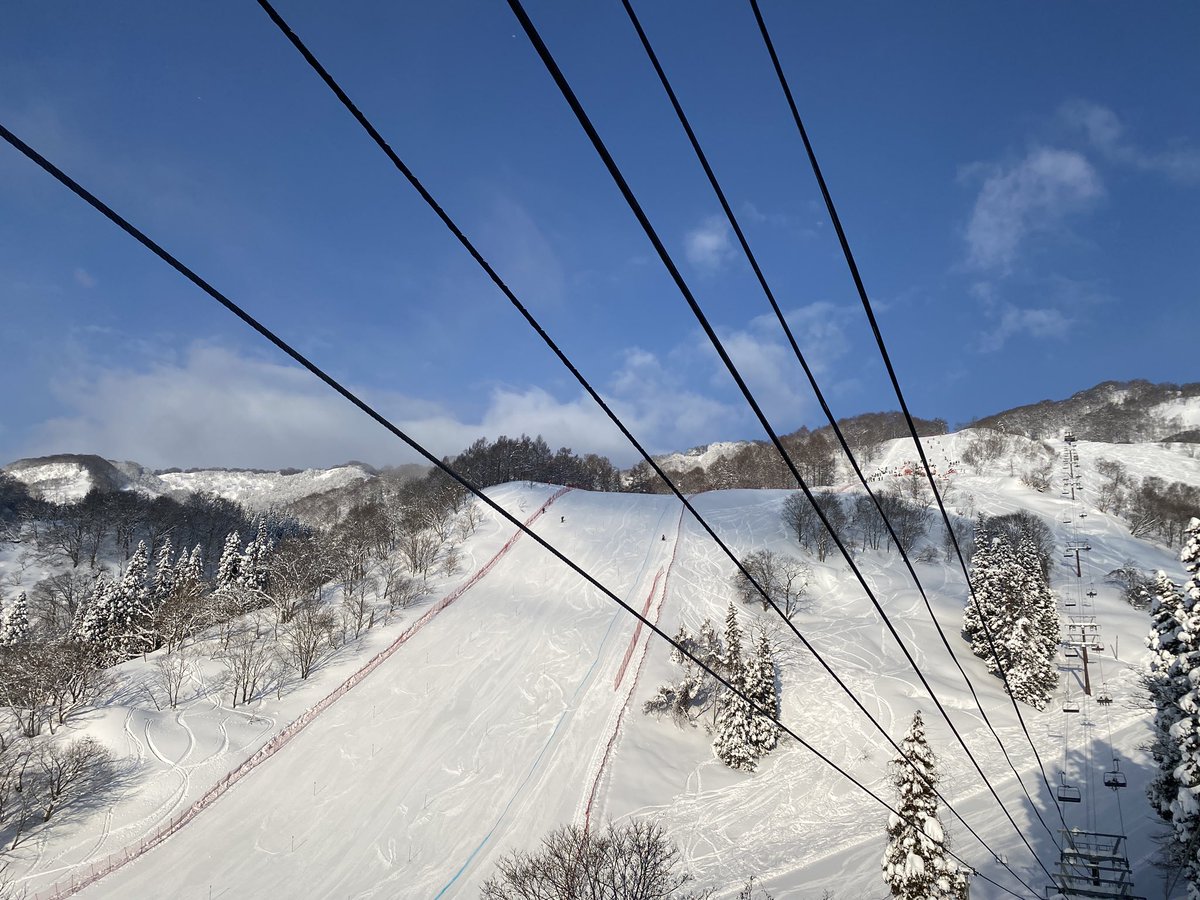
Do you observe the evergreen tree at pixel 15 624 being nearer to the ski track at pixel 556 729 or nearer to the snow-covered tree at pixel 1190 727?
the ski track at pixel 556 729

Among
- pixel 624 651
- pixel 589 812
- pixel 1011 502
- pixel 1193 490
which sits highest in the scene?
pixel 1193 490

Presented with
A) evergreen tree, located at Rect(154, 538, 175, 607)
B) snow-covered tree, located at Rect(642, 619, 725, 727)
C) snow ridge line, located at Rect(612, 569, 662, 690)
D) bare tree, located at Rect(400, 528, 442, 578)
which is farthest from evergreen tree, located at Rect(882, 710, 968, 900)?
evergreen tree, located at Rect(154, 538, 175, 607)

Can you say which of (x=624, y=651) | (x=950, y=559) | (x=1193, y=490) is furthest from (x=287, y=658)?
(x=1193, y=490)

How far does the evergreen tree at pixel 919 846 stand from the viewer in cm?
1973

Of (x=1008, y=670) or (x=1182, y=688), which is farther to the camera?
(x=1008, y=670)

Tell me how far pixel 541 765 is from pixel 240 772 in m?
15.2

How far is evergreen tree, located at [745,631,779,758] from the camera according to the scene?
35.7 metres

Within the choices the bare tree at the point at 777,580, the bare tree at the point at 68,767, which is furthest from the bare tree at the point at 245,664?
the bare tree at the point at 777,580

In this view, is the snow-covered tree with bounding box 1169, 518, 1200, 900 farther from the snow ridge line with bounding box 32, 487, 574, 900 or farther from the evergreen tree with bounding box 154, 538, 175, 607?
the evergreen tree with bounding box 154, 538, 175, 607

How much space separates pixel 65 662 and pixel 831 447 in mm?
162358

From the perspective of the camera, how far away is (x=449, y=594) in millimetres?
53719

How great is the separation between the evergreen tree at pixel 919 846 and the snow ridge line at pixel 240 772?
29.3 m

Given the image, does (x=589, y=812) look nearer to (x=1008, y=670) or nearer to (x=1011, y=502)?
(x=1008, y=670)

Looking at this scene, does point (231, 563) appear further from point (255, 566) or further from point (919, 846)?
point (919, 846)
